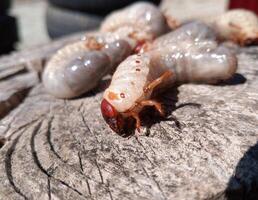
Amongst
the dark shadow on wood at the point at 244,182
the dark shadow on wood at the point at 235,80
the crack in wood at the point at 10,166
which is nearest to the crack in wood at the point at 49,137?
the crack in wood at the point at 10,166

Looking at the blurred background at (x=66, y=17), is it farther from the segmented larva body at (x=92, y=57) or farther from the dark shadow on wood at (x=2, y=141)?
the dark shadow on wood at (x=2, y=141)

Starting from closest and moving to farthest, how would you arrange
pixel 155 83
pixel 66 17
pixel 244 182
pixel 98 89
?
pixel 244 182, pixel 155 83, pixel 98 89, pixel 66 17

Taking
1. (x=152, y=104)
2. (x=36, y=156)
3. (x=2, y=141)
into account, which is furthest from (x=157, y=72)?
(x=2, y=141)

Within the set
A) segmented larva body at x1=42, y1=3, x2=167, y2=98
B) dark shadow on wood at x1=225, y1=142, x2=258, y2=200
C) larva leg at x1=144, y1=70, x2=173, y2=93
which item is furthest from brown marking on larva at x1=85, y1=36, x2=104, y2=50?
dark shadow on wood at x1=225, y1=142, x2=258, y2=200

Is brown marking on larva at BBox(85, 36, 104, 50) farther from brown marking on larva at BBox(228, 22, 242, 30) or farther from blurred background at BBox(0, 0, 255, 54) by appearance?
blurred background at BBox(0, 0, 255, 54)

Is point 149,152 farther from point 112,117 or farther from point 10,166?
point 10,166

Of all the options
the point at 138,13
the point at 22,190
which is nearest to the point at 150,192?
the point at 22,190

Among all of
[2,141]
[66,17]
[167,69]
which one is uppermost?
[167,69]
